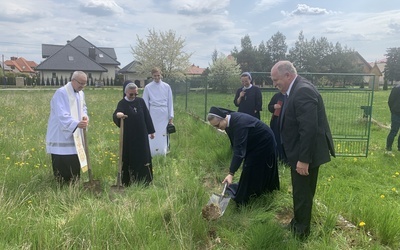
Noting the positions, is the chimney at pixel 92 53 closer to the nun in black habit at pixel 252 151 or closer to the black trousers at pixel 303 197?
the nun in black habit at pixel 252 151

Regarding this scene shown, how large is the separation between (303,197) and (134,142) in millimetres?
3036

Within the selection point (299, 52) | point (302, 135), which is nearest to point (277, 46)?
point (299, 52)

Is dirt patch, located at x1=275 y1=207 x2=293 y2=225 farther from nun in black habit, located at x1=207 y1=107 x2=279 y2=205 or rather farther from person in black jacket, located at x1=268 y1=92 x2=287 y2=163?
person in black jacket, located at x1=268 y1=92 x2=287 y2=163

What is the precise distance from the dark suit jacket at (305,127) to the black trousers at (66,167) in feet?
9.88

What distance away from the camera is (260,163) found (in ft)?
14.6

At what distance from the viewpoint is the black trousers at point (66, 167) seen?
4.80m

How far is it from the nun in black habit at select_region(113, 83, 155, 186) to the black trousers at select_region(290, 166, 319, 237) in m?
2.74

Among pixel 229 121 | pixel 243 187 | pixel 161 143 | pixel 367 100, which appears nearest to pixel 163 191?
pixel 243 187

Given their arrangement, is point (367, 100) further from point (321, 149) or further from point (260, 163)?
point (321, 149)

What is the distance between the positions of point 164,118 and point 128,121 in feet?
7.42

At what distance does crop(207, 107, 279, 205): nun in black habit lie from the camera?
4215 mm

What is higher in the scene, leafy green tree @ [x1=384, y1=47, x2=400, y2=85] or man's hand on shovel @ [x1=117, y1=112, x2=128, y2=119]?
leafy green tree @ [x1=384, y1=47, x2=400, y2=85]

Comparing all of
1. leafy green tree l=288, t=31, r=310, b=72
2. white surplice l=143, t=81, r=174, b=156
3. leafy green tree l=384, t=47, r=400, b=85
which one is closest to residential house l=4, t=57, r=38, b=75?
leafy green tree l=288, t=31, r=310, b=72

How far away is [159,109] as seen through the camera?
25.4ft
